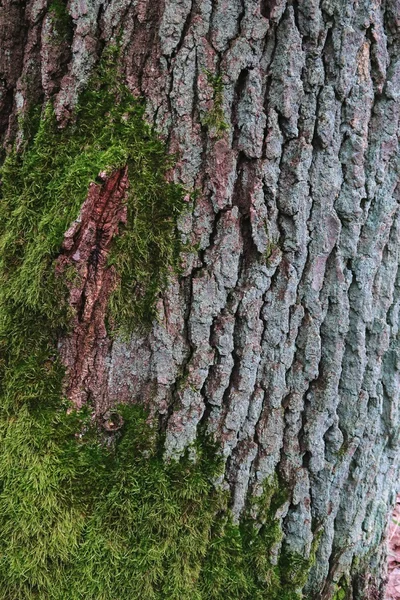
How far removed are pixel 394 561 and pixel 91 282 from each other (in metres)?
2.82

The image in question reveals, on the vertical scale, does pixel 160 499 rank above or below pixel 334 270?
below

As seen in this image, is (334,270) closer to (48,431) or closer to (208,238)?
(208,238)

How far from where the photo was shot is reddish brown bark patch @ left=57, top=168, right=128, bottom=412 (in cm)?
159

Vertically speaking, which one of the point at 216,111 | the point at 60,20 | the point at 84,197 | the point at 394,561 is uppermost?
the point at 60,20

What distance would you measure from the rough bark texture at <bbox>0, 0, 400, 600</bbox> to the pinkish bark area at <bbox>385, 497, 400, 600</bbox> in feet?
4.12

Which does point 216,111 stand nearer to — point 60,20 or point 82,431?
point 60,20

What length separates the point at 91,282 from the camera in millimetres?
1634

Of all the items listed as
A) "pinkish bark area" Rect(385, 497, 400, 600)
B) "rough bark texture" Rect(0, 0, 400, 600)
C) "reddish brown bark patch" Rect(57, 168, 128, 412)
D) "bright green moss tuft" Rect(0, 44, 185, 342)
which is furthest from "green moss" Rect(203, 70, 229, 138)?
"pinkish bark area" Rect(385, 497, 400, 600)

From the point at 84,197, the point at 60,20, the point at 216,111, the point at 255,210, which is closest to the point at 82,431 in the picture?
the point at 84,197

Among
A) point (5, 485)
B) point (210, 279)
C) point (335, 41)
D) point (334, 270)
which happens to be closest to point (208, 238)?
point (210, 279)

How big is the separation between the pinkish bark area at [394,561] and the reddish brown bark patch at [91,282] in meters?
1.88

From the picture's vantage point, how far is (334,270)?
1792 mm

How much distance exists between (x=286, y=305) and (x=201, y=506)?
0.73 meters

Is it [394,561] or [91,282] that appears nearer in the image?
[91,282]
